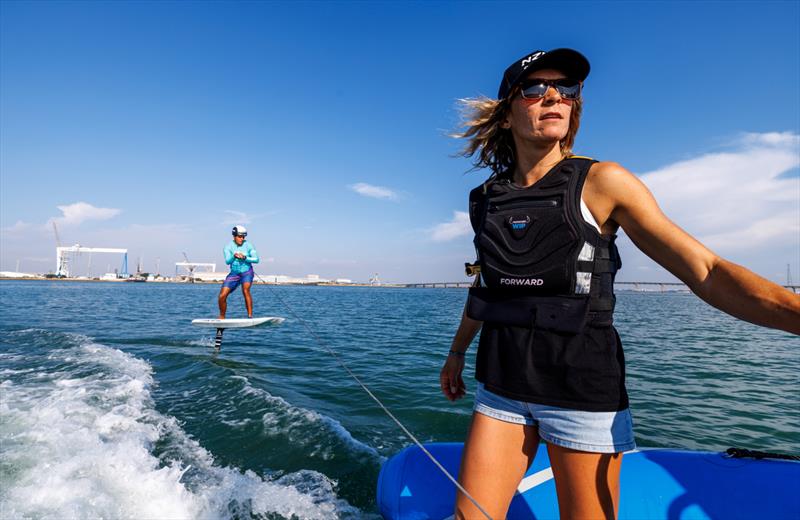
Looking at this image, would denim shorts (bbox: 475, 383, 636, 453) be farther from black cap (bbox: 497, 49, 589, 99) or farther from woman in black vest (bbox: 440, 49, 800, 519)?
black cap (bbox: 497, 49, 589, 99)

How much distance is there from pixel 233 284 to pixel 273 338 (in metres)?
3.62

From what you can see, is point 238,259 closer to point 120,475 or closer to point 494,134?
point 120,475

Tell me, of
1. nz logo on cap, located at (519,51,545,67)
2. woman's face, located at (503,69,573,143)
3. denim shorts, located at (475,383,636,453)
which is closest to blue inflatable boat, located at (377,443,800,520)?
denim shorts, located at (475,383,636,453)

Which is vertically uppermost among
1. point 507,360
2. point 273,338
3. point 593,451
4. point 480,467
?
point 507,360

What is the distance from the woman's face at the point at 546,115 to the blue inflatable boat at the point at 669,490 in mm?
2060

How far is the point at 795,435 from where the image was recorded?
5.96m

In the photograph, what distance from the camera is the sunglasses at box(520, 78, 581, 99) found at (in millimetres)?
1865

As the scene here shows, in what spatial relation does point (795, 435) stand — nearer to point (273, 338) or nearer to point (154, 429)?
point (154, 429)

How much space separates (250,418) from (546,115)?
592 cm

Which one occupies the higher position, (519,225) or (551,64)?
(551,64)

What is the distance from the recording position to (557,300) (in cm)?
166

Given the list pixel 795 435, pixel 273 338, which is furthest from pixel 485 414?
pixel 273 338

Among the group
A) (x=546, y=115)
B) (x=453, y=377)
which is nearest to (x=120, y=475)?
(x=453, y=377)

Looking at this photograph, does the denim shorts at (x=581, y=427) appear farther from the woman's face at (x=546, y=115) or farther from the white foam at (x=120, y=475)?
the white foam at (x=120, y=475)
